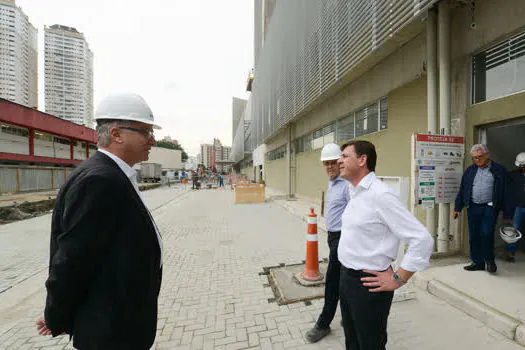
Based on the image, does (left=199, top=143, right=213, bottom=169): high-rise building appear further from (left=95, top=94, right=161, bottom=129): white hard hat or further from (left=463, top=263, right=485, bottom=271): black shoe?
(left=95, top=94, right=161, bottom=129): white hard hat

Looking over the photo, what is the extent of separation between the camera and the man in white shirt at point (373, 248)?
58.7 inches

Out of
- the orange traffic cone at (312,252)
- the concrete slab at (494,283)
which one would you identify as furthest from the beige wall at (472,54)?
the orange traffic cone at (312,252)

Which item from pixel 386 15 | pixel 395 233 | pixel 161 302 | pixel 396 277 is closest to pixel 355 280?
pixel 396 277

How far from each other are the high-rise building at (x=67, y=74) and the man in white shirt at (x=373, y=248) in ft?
241

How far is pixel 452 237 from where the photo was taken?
14.8 feet

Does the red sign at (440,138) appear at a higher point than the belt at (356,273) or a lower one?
higher

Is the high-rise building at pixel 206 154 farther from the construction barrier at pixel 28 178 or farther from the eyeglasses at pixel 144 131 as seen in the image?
the eyeglasses at pixel 144 131

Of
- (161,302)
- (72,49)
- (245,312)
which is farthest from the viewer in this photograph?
(72,49)

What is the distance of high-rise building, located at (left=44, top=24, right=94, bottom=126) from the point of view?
6069 cm

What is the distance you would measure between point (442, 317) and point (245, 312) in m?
2.49

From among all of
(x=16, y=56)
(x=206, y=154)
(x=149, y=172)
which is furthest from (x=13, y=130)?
(x=206, y=154)

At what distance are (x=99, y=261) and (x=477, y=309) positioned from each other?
157 inches

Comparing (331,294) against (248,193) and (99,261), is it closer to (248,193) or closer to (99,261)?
(99,261)

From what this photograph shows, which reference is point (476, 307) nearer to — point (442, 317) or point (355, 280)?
point (442, 317)
